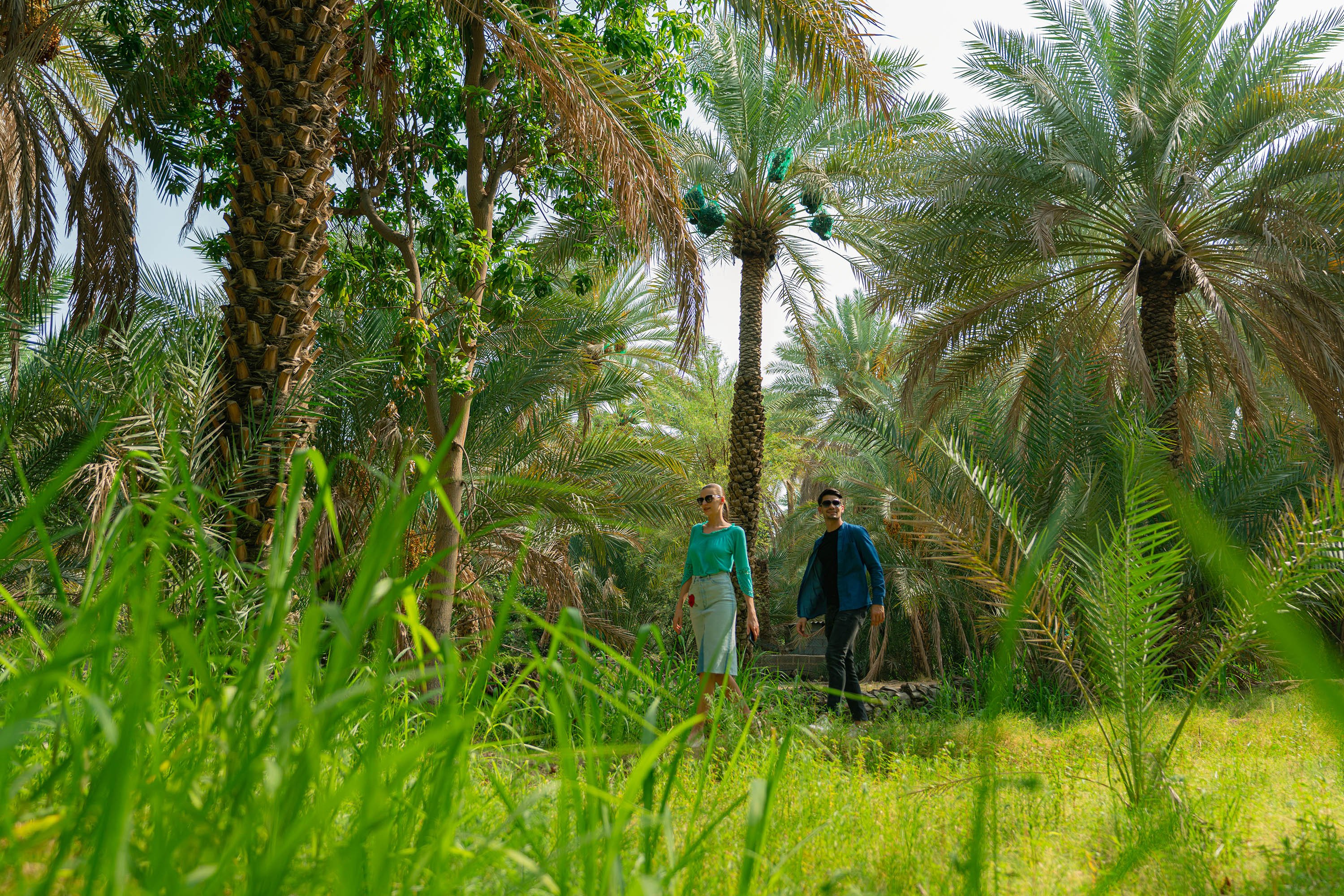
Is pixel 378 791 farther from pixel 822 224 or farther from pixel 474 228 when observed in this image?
pixel 822 224

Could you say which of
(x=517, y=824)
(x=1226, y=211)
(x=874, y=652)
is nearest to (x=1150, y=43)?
(x=1226, y=211)

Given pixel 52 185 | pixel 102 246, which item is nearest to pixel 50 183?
pixel 52 185

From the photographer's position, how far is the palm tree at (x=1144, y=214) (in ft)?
31.0

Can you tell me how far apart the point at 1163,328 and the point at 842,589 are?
685cm

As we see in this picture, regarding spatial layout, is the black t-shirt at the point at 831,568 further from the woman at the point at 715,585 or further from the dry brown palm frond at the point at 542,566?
the dry brown palm frond at the point at 542,566

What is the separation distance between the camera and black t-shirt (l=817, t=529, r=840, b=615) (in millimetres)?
6539

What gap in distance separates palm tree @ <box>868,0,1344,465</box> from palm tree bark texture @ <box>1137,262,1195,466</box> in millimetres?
26

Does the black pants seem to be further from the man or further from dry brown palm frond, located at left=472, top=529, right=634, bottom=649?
dry brown palm frond, located at left=472, top=529, right=634, bottom=649

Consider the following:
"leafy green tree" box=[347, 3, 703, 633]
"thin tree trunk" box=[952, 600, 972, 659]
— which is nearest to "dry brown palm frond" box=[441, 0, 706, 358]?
"leafy green tree" box=[347, 3, 703, 633]

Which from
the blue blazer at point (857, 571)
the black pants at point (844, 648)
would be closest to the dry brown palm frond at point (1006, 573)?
the blue blazer at point (857, 571)

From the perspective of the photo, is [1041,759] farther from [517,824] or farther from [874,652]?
[874,652]

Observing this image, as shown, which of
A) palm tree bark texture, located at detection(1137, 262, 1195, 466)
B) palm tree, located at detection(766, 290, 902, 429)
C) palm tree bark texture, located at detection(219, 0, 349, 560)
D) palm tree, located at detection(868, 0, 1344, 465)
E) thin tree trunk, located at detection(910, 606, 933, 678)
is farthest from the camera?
palm tree, located at detection(766, 290, 902, 429)

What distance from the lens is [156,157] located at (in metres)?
7.11

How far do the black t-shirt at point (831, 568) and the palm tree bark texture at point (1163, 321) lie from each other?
583 centimetres
